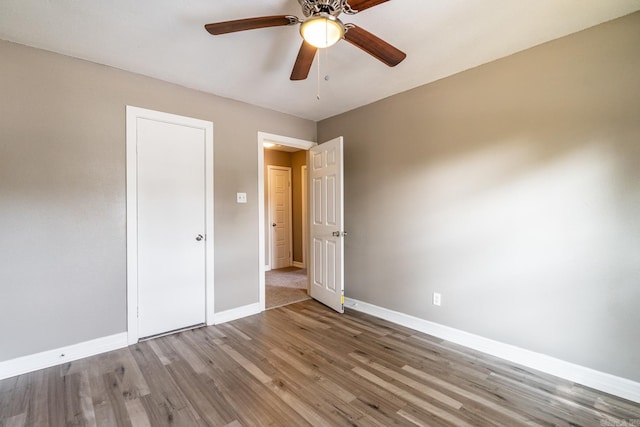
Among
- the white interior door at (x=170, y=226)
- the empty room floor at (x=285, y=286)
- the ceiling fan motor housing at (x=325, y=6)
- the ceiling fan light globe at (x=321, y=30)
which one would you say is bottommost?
the empty room floor at (x=285, y=286)

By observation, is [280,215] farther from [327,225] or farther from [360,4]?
[360,4]

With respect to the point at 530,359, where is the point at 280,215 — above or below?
above

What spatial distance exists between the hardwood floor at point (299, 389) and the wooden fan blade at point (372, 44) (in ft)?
7.38

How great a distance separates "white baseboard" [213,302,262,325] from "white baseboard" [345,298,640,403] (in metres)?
1.56

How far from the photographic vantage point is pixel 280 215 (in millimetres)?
6184

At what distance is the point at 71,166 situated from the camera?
2344 millimetres

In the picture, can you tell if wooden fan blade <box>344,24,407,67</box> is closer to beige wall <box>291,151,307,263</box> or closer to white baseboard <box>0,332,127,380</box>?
white baseboard <box>0,332,127,380</box>

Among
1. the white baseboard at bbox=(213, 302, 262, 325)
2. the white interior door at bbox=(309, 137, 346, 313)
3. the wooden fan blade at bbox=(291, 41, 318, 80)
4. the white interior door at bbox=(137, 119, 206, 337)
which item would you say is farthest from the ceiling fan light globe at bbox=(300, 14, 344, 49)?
the white baseboard at bbox=(213, 302, 262, 325)

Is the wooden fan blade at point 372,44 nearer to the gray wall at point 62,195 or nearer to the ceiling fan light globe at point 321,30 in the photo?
the ceiling fan light globe at point 321,30

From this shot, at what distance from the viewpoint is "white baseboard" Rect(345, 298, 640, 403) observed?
6.21ft

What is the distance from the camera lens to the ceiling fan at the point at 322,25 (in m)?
1.44

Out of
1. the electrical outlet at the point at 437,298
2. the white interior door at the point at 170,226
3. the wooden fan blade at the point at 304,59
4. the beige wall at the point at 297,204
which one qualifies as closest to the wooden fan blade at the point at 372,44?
the wooden fan blade at the point at 304,59

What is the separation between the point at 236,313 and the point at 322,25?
2.96m

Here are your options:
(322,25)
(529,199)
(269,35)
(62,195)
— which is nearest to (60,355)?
(62,195)
